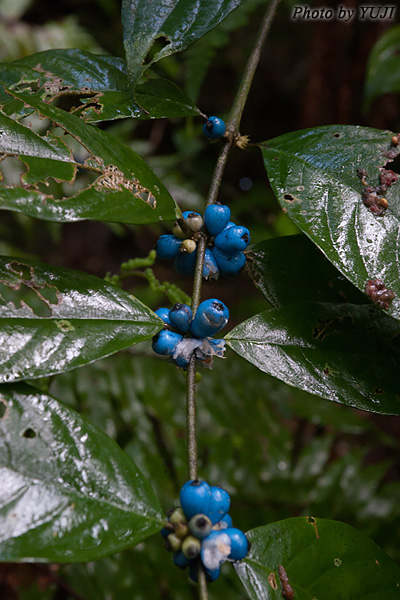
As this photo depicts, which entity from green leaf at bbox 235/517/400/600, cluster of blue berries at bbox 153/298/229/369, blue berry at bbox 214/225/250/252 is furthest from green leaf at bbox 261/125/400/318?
green leaf at bbox 235/517/400/600

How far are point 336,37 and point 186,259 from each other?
2.29 meters

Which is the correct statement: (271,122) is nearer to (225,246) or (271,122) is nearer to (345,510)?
(345,510)

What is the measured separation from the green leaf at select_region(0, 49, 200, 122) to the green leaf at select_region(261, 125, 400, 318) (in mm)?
185

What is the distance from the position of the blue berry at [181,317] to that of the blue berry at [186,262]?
109 millimetres

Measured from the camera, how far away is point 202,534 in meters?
0.58

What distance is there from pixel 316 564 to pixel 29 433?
0.38m

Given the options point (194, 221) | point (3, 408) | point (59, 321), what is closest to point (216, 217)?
point (194, 221)

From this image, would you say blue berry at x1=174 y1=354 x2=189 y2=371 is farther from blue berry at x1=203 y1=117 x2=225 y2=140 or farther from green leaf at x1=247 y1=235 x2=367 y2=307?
blue berry at x1=203 y1=117 x2=225 y2=140

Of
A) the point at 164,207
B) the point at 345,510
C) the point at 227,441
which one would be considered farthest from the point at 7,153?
the point at 345,510

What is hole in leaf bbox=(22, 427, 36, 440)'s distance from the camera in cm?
59

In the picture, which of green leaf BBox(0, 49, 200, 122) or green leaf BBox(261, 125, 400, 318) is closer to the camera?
green leaf BBox(261, 125, 400, 318)

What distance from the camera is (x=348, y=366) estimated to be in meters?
0.73

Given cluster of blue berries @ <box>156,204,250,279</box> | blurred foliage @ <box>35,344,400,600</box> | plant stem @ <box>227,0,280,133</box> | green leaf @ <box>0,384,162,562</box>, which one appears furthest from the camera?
blurred foliage @ <box>35,344,400,600</box>

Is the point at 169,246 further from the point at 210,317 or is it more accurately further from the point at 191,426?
the point at 191,426
